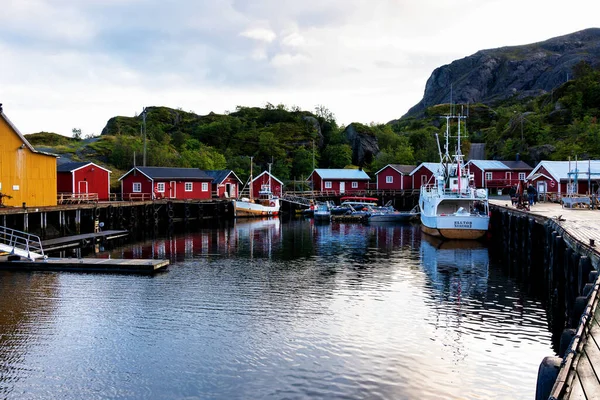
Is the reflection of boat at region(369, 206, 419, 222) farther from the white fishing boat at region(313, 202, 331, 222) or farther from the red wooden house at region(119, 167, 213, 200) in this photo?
the red wooden house at region(119, 167, 213, 200)

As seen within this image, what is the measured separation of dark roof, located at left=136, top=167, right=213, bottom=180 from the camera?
59938mm

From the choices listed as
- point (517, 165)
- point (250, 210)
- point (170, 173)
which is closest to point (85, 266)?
point (170, 173)

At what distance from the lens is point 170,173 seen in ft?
205

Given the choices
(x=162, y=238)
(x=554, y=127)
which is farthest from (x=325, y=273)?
(x=554, y=127)

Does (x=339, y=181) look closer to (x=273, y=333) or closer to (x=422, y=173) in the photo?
(x=422, y=173)

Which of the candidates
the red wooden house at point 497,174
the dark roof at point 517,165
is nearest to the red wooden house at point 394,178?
the red wooden house at point 497,174

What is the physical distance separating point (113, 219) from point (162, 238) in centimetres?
901

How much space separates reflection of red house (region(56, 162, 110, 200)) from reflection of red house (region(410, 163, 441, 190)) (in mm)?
46001

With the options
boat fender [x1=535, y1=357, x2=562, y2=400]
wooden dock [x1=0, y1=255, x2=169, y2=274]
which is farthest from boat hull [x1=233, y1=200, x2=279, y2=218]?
boat fender [x1=535, y1=357, x2=562, y2=400]

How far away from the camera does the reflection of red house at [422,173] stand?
261ft

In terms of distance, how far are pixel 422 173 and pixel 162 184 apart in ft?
131

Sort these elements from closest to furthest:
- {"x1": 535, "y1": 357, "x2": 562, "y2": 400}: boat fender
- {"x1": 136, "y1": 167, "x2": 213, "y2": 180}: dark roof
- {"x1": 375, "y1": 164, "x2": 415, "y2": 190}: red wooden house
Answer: {"x1": 535, "y1": 357, "x2": 562, "y2": 400}: boat fender < {"x1": 136, "y1": 167, "x2": 213, "y2": 180}: dark roof < {"x1": 375, "y1": 164, "x2": 415, "y2": 190}: red wooden house

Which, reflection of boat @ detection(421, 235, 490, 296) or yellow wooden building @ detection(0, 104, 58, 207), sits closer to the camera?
reflection of boat @ detection(421, 235, 490, 296)

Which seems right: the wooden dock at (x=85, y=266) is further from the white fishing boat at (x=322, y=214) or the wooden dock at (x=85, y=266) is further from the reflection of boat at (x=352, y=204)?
the reflection of boat at (x=352, y=204)
